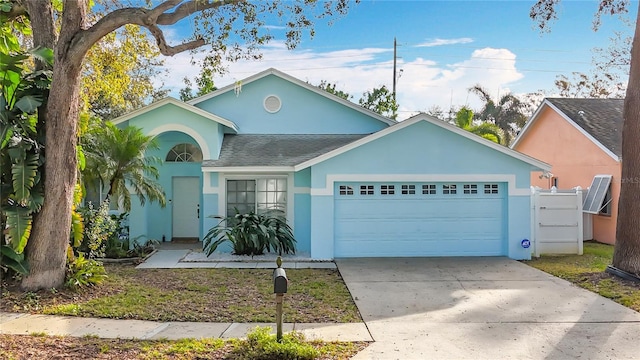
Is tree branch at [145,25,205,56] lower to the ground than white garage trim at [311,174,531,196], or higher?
higher

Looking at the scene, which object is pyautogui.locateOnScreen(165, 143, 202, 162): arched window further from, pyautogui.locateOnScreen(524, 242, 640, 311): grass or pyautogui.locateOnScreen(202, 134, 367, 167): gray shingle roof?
pyautogui.locateOnScreen(524, 242, 640, 311): grass

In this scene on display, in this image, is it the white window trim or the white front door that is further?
the white front door

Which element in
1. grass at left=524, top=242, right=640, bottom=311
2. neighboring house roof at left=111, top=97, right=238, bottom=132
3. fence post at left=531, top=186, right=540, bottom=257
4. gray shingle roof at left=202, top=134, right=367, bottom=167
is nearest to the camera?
grass at left=524, top=242, right=640, bottom=311

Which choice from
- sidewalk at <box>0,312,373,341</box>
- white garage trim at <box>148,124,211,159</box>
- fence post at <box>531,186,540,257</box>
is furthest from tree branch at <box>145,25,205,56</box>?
fence post at <box>531,186,540,257</box>

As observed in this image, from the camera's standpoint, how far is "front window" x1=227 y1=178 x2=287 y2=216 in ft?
44.6

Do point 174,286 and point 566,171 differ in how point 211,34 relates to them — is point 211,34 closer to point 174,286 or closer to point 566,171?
point 174,286

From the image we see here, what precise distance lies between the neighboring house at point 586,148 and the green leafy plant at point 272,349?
1106 cm

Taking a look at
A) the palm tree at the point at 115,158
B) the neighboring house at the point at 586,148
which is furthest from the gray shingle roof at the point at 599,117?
the palm tree at the point at 115,158

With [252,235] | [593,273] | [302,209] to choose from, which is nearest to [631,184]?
[593,273]

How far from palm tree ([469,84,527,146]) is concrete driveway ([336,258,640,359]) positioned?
92.9 feet


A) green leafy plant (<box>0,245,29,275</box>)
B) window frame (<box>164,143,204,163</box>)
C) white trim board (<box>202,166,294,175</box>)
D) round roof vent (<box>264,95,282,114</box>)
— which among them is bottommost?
green leafy plant (<box>0,245,29,275</box>)

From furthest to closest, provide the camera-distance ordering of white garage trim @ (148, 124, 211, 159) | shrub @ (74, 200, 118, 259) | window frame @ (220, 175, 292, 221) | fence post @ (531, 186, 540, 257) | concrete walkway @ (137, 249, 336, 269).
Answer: white garage trim @ (148, 124, 211, 159)
window frame @ (220, 175, 292, 221)
fence post @ (531, 186, 540, 257)
concrete walkway @ (137, 249, 336, 269)
shrub @ (74, 200, 118, 259)

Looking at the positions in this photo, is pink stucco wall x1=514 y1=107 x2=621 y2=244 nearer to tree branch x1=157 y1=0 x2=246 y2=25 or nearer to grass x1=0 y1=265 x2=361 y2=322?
grass x1=0 y1=265 x2=361 y2=322

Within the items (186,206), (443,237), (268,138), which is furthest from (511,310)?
(186,206)
